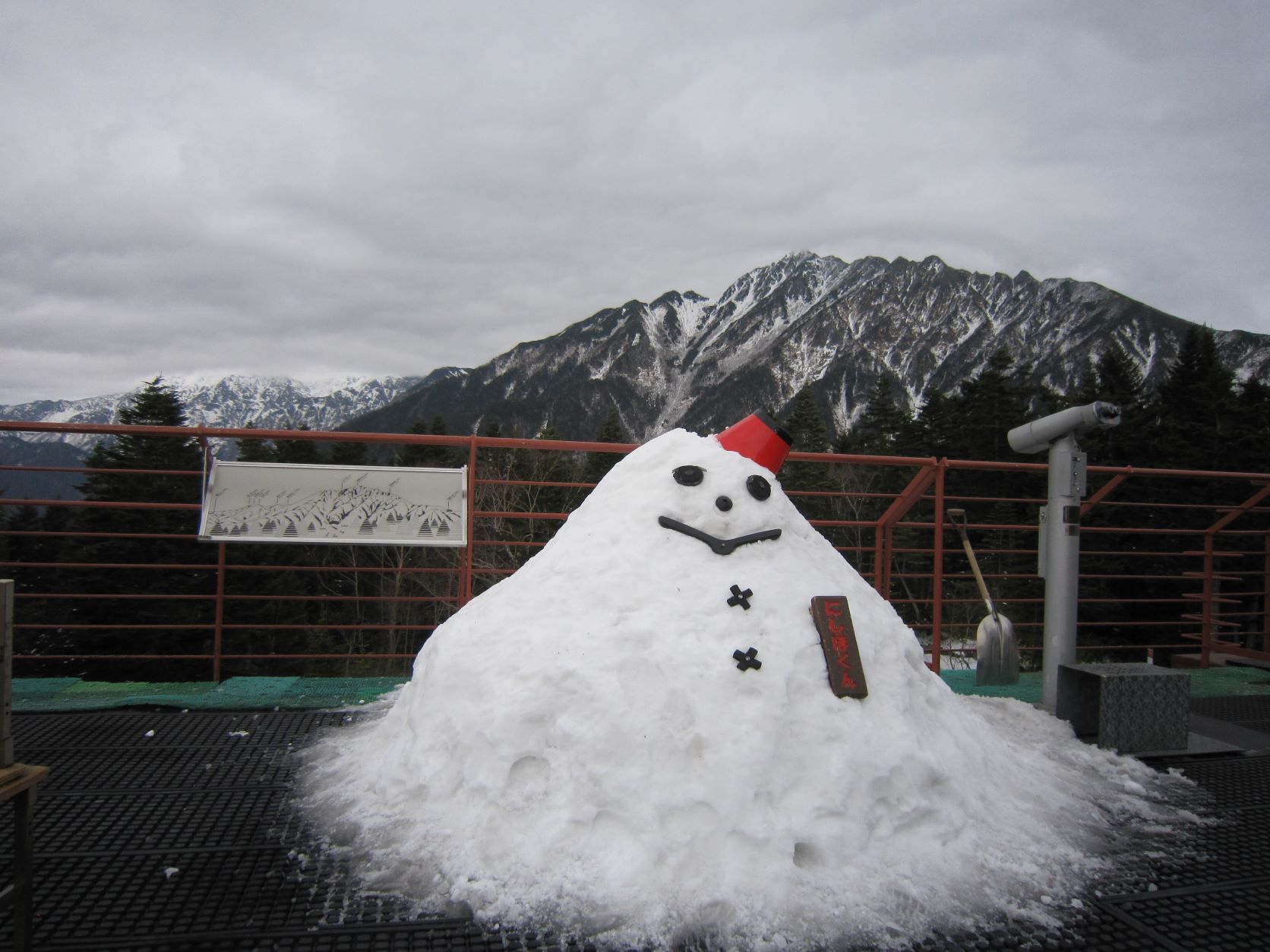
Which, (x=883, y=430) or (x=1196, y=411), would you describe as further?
(x=883, y=430)

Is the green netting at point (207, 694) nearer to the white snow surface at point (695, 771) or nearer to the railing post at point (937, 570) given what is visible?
the white snow surface at point (695, 771)

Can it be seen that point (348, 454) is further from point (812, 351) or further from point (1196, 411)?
point (812, 351)

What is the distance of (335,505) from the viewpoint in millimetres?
4547

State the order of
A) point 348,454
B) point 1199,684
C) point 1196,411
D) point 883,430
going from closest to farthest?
point 1199,684 < point 1196,411 < point 348,454 < point 883,430

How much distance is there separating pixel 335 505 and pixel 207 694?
57.9 inches

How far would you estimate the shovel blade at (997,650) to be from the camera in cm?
462

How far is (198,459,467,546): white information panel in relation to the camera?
14.7 ft

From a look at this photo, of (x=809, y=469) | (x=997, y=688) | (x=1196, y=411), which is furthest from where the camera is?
(x=809, y=469)

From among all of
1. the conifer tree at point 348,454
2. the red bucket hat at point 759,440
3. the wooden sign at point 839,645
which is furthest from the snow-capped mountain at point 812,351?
the wooden sign at point 839,645

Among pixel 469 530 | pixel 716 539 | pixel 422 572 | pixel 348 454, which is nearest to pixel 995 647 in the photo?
pixel 716 539

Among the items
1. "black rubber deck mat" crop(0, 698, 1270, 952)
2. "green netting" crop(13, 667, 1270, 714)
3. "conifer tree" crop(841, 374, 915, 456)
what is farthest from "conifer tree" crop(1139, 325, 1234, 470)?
"black rubber deck mat" crop(0, 698, 1270, 952)

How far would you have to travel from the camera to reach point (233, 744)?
3777 mm

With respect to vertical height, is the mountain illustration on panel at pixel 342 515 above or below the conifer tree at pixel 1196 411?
below

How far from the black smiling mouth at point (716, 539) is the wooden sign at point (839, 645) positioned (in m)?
0.34
